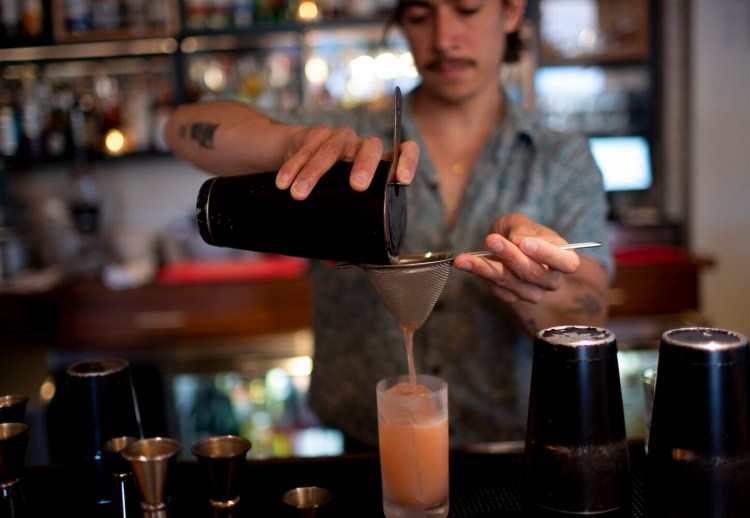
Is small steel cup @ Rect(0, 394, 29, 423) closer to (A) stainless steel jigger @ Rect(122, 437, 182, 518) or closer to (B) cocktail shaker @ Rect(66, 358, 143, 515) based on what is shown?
(B) cocktail shaker @ Rect(66, 358, 143, 515)

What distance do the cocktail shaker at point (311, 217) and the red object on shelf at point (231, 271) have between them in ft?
7.40

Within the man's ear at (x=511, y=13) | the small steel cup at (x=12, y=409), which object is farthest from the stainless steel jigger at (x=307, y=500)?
the man's ear at (x=511, y=13)

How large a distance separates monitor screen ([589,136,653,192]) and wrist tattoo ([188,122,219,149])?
2933mm

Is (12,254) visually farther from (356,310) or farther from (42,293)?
(356,310)

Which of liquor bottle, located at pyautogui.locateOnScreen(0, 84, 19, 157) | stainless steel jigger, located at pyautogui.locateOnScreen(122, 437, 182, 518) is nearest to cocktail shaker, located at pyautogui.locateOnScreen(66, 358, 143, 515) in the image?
stainless steel jigger, located at pyautogui.locateOnScreen(122, 437, 182, 518)

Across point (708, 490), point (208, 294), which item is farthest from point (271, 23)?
point (708, 490)

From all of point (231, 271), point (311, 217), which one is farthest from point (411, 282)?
point (231, 271)

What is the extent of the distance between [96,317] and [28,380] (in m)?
0.40

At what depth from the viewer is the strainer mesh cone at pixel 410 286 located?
119cm

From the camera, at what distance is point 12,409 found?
1095 millimetres

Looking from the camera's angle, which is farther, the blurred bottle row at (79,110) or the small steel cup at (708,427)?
the blurred bottle row at (79,110)

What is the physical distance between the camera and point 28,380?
133 inches

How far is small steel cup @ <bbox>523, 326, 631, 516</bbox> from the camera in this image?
3.21ft

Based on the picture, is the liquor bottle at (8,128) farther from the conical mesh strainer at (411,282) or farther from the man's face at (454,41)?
the conical mesh strainer at (411,282)
